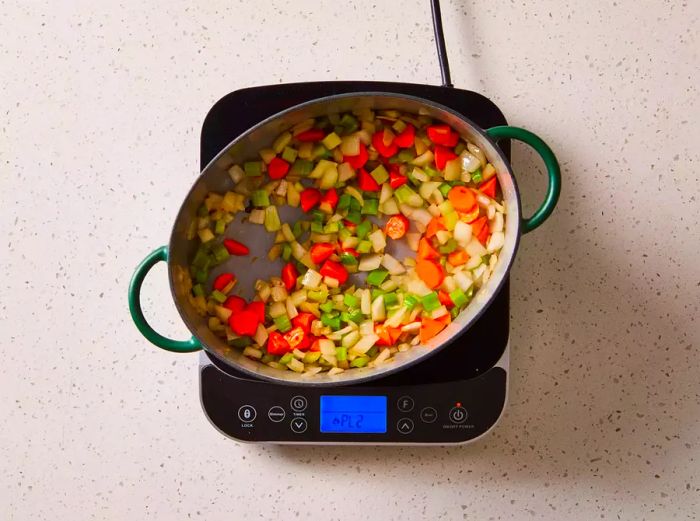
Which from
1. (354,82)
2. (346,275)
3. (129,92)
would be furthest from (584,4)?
(129,92)

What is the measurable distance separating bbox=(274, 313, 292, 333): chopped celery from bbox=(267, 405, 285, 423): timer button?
0.25 ft

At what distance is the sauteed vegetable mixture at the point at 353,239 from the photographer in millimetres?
819

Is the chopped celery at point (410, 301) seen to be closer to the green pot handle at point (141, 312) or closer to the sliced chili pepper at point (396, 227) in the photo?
the sliced chili pepper at point (396, 227)

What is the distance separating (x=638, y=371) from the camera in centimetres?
87

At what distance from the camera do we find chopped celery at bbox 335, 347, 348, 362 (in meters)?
0.82

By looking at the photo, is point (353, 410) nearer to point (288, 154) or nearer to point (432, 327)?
point (432, 327)

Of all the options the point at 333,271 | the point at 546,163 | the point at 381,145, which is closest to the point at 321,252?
the point at 333,271

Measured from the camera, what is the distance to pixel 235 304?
0.83m

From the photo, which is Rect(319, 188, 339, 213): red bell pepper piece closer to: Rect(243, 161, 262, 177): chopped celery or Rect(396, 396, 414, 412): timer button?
Rect(243, 161, 262, 177): chopped celery

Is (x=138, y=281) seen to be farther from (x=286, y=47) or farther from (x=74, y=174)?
(x=286, y=47)

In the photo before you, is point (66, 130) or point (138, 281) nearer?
point (138, 281)

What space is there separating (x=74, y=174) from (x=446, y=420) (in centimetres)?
47

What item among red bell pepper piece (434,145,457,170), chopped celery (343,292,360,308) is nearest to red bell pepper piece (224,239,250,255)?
chopped celery (343,292,360,308)

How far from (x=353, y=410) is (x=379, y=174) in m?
0.24
